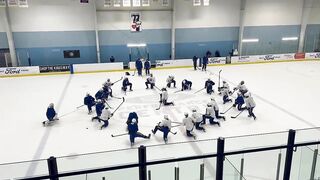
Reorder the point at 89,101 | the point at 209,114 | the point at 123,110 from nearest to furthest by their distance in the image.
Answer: the point at 209,114, the point at 89,101, the point at 123,110

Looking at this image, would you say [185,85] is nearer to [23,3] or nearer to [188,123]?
[188,123]

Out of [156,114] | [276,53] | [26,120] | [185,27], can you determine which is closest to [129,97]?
[156,114]

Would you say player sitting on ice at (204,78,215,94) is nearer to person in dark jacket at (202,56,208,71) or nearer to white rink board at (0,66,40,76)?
person in dark jacket at (202,56,208,71)

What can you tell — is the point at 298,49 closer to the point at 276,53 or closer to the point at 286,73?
the point at 276,53

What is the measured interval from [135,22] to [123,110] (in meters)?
13.2

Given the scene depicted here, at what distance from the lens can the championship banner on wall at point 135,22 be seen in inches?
974

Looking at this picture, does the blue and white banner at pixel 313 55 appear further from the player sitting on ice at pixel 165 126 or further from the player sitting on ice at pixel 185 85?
the player sitting on ice at pixel 165 126

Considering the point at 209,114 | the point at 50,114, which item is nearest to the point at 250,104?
the point at 209,114

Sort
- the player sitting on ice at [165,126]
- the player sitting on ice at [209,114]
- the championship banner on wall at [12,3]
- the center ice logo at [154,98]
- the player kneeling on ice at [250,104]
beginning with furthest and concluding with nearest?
the championship banner on wall at [12,3] → the center ice logo at [154,98] → the player kneeling on ice at [250,104] → the player sitting on ice at [209,114] → the player sitting on ice at [165,126]

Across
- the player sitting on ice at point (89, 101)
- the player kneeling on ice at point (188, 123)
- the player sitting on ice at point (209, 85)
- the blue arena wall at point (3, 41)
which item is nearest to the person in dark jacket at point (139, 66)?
the player sitting on ice at point (209, 85)

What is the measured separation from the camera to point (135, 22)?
81.7 feet

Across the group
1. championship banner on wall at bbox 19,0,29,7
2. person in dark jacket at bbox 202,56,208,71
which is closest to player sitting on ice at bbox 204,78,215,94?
person in dark jacket at bbox 202,56,208,71

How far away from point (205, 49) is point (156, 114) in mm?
15440

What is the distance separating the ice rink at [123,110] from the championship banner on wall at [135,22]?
5.38 metres
